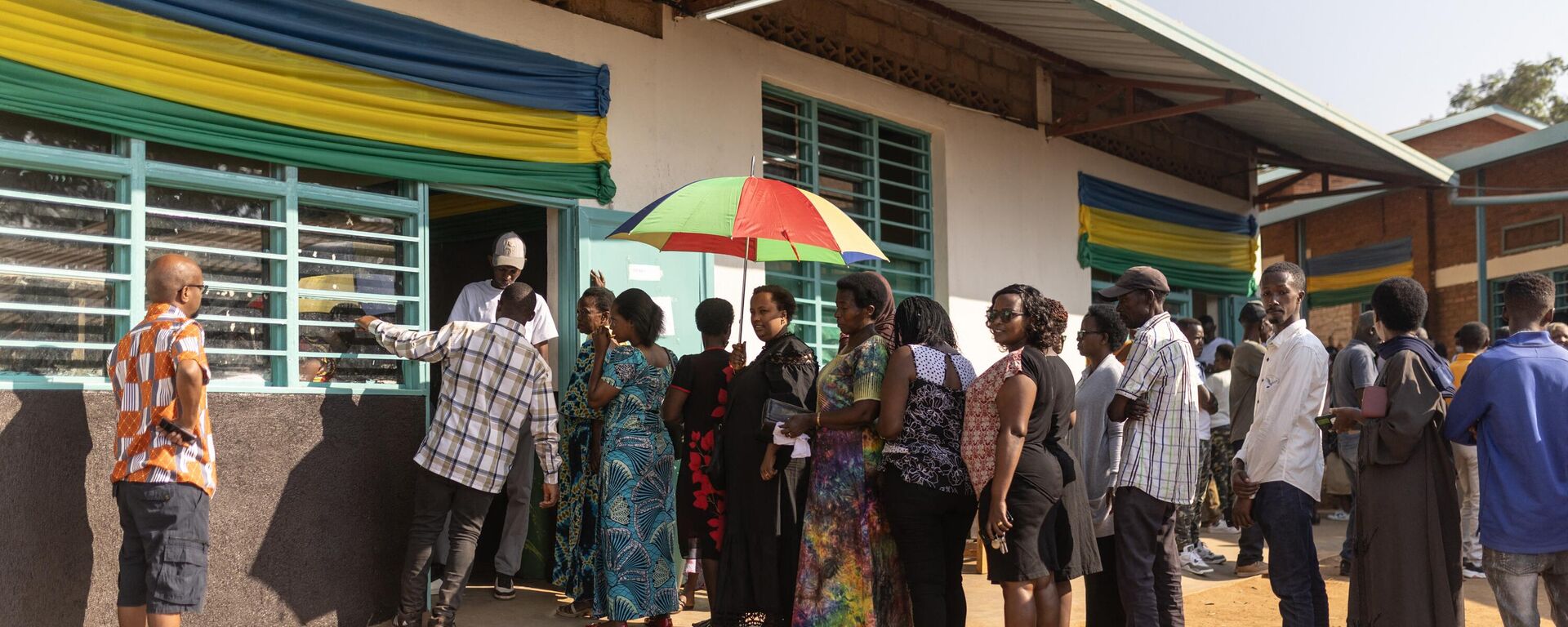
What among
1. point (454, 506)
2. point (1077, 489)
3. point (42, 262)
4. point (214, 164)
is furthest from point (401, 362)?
point (1077, 489)

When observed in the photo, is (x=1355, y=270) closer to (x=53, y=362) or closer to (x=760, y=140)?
(x=760, y=140)

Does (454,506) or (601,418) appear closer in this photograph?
(454,506)

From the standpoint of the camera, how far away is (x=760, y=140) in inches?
A: 314

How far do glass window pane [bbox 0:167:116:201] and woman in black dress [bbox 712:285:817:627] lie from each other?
272cm

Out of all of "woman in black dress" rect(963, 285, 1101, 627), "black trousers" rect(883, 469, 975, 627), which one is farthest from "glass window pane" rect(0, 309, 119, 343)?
"woman in black dress" rect(963, 285, 1101, 627)

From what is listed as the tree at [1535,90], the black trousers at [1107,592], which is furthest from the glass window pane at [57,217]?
the tree at [1535,90]

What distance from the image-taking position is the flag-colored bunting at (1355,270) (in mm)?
20312


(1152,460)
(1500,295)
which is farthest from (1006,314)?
(1500,295)

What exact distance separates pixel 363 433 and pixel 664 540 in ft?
4.98

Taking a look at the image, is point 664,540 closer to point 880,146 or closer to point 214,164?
point 214,164

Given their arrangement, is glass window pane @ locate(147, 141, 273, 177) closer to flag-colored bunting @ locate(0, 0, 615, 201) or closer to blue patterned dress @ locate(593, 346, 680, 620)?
flag-colored bunting @ locate(0, 0, 615, 201)

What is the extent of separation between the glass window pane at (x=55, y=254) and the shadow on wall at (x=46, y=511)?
1.72ft

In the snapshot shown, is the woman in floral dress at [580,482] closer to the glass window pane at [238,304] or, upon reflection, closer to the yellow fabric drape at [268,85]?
the yellow fabric drape at [268,85]

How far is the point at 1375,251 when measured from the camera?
20656 millimetres
